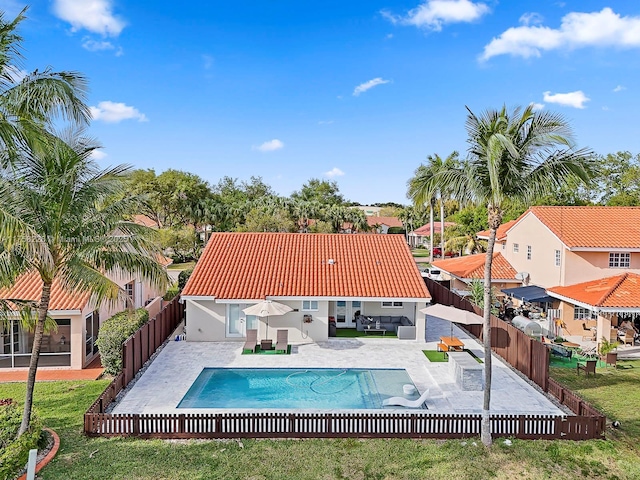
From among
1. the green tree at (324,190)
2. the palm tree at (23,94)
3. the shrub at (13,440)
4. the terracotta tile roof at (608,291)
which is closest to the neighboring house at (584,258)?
the terracotta tile roof at (608,291)

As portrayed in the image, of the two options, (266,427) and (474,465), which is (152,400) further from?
(474,465)

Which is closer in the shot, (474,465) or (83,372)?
(474,465)

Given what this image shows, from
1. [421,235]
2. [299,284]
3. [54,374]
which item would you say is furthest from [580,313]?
[421,235]

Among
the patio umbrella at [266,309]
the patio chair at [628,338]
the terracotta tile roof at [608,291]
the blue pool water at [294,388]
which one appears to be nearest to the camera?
the blue pool water at [294,388]

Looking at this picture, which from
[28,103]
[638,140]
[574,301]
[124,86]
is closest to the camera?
[28,103]

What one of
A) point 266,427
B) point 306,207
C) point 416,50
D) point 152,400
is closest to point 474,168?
point 266,427

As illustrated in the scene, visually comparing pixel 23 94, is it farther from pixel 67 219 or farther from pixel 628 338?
pixel 628 338

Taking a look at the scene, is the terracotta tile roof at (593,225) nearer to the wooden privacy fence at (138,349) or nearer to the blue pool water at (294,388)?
the blue pool water at (294,388)
